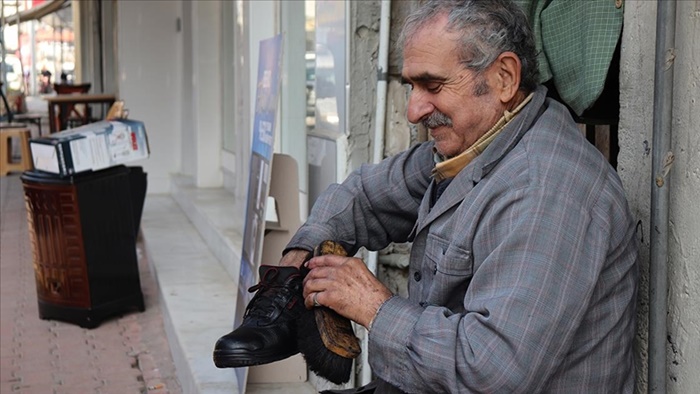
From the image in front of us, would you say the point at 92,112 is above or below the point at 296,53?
below

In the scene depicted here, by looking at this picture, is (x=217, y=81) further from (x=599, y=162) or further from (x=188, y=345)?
(x=599, y=162)

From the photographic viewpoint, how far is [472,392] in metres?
1.82

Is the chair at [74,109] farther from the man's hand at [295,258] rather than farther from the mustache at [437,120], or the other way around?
the mustache at [437,120]

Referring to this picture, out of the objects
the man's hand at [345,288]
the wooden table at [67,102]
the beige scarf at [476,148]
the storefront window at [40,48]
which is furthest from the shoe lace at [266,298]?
the storefront window at [40,48]

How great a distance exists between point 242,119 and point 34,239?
5.58 feet

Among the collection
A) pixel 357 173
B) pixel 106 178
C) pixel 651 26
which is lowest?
pixel 106 178

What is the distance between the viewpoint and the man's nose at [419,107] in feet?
6.89

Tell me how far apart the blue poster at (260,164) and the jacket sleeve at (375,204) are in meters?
1.25

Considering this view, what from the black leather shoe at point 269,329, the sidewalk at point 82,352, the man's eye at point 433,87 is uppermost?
the man's eye at point 433,87

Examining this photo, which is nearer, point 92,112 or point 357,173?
point 357,173

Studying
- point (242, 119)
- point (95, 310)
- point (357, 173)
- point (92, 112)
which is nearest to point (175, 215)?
point (242, 119)

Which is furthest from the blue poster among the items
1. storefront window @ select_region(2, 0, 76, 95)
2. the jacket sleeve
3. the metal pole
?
storefront window @ select_region(2, 0, 76, 95)

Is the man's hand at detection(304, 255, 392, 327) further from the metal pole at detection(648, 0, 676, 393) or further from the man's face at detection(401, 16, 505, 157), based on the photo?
the metal pole at detection(648, 0, 676, 393)

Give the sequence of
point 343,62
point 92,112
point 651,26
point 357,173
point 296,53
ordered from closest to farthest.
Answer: point 651,26
point 357,173
point 343,62
point 296,53
point 92,112
